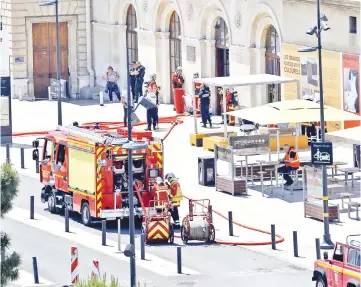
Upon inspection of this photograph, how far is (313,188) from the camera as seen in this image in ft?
133

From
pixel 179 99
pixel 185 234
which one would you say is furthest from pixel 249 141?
pixel 179 99

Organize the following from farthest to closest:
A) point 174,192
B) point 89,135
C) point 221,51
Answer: point 221,51 < point 89,135 < point 174,192

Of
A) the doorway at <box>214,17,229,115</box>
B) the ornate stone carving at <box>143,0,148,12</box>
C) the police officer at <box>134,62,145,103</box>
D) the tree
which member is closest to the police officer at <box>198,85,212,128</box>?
the doorway at <box>214,17,229,115</box>

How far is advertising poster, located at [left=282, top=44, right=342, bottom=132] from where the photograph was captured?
51281 mm

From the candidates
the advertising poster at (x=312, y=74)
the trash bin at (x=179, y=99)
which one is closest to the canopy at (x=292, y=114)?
the advertising poster at (x=312, y=74)

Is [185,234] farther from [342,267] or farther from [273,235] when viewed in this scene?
[342,267]

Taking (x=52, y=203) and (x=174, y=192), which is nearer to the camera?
(x=174, y=192)

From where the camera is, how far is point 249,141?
4581 cm

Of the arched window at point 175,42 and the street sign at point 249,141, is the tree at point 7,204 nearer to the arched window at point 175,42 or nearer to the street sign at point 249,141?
the street sign at point 249,141

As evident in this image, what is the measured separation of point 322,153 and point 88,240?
617 centimetres

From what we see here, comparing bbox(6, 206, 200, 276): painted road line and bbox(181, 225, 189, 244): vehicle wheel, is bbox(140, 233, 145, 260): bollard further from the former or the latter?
bbox(181, 225, 189, 244): vehicle wheel

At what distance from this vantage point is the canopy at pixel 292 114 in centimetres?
4484

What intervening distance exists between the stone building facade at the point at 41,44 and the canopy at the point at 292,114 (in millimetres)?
21251

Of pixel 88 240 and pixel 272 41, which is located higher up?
pixel 272 41
